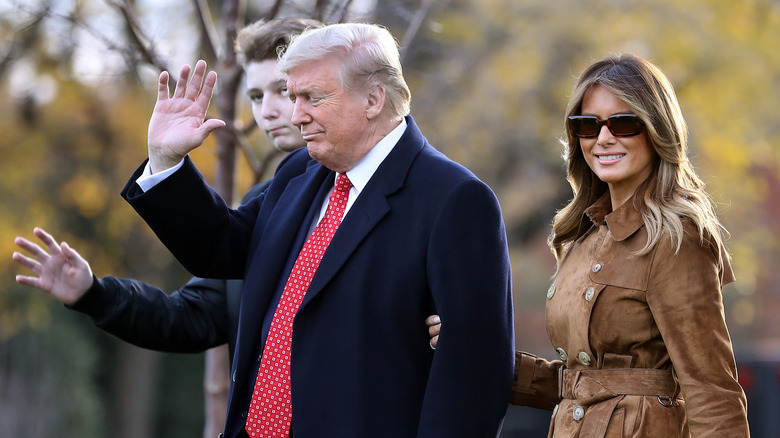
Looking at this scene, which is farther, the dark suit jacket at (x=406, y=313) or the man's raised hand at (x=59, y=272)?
the man's raised hand at (x=59, y=272)

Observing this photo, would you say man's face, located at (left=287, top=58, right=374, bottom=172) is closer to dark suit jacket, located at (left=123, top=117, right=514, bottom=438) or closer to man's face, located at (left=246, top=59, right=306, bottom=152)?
dark suit jacket, located at (left=123, top=117, right=514, bottom=438)

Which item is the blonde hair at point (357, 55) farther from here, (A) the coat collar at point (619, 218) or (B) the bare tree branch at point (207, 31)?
(B) the bare tree branch at point (207, 31)

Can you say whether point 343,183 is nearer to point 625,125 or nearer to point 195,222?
point 195,222

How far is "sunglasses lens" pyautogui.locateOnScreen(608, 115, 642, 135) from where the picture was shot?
321 centimetres

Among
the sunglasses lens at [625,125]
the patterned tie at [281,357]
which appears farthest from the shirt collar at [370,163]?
the sunglasses lens at [625,125]

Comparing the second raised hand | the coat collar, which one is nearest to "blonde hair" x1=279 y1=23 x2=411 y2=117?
the second raised hand

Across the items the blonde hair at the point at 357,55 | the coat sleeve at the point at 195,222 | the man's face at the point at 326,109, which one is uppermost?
the blonde hair at the point at 357,55

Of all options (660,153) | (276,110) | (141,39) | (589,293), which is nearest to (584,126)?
(660,153)

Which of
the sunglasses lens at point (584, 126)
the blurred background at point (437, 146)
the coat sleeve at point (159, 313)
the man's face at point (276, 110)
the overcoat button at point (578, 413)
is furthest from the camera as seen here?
the blurred background at point (437, 146)

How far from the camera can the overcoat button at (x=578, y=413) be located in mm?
3149

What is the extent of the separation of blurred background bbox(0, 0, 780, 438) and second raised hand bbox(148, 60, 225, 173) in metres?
6.33

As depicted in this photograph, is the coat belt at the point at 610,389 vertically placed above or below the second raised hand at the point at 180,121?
below

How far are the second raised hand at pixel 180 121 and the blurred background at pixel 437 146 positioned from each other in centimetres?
633

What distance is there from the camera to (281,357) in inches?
124
